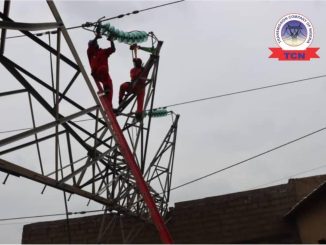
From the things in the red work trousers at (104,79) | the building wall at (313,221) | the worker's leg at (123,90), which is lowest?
the building wall at (313,221)

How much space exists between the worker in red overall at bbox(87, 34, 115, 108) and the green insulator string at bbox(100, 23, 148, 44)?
0.14 meters

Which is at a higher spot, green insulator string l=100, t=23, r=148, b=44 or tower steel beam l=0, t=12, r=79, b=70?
green insulator string l=100, t=23, r=148, b=44

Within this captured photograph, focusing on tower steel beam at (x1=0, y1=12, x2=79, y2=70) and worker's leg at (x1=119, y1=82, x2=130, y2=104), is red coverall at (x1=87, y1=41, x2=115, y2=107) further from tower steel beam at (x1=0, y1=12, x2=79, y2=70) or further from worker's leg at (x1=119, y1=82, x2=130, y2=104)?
tower steel beam at (x1=0, y1=12, x2=79, y2=70)

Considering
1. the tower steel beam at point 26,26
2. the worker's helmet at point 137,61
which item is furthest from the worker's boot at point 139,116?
the tower steel beam at point 26,26

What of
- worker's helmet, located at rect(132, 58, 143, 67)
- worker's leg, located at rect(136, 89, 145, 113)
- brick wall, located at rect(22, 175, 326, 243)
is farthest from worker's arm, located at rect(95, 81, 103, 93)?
brick wall, located at rect(22, 175, 326, 243)

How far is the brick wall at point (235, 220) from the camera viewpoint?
12.1 m

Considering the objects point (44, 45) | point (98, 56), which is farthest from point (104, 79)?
point (44, 45)

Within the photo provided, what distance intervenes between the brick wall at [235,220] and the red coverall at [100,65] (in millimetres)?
5332

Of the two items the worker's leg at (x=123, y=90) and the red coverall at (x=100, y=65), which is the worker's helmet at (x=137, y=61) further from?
the red coverall at (x=100, y=65)

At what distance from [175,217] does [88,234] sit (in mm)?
3062

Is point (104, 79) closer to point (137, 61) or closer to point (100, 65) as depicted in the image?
point (100, 65)

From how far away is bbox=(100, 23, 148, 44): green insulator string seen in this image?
8.10 meters

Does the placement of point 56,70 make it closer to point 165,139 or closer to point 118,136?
point 118,136

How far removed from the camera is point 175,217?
1302 cm
